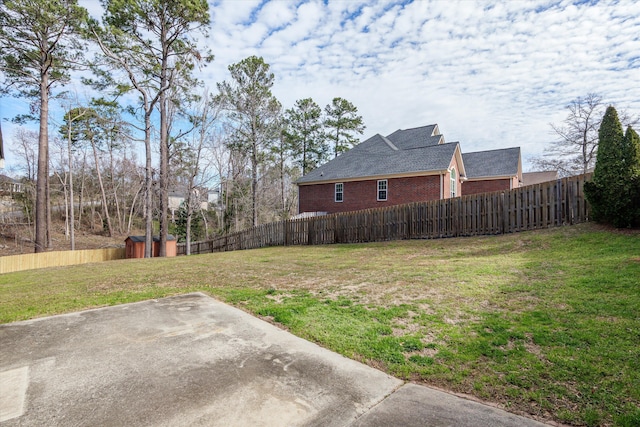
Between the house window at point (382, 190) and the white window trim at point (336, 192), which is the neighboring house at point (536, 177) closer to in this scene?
the house window at point (382, 190)

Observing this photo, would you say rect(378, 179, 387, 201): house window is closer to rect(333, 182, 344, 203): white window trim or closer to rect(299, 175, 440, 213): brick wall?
rect(299, 175, 440, 213): brick wall

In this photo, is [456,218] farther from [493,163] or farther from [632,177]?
[493,163]

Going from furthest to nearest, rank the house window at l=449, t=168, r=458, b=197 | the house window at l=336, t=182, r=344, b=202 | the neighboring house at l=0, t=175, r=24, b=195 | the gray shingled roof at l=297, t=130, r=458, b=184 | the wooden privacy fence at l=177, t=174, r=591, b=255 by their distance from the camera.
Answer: the neighboring house at l=0, t=175, r=24, b=195
the house window at l=336, t=182, r=344, b=202
the house window at l=449, t=168, r=458, b=197
the gray shingled roof at l=297, t=130, r=458, b=184
the wooden privacy fence at l=177, t=174, r=591, b=255

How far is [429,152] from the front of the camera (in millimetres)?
20344

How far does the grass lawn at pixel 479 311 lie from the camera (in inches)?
104

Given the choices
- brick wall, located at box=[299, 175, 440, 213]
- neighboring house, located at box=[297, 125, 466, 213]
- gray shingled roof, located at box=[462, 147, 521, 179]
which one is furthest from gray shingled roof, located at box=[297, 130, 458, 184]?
gray shingled roof, located at box=[462, 147, 521, 179]

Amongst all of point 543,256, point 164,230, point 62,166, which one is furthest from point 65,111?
point 543,256

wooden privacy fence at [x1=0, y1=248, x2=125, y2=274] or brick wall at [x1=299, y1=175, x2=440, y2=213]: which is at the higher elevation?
brick wall at [x1=299, y1=175, x2=440, y2=213]

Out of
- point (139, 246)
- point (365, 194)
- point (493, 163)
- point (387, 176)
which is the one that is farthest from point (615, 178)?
point (139, 246)

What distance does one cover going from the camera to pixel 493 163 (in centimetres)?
2483

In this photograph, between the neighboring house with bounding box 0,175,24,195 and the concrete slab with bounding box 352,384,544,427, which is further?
the neighboring house with bounding box 0,175,24,195

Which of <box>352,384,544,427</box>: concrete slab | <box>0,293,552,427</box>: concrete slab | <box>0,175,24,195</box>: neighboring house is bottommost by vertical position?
<box>352,384,544,427</box>: concrete slab

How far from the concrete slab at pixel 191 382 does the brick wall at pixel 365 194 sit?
55.7 ft

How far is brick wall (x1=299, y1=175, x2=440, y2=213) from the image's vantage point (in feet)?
63.3
